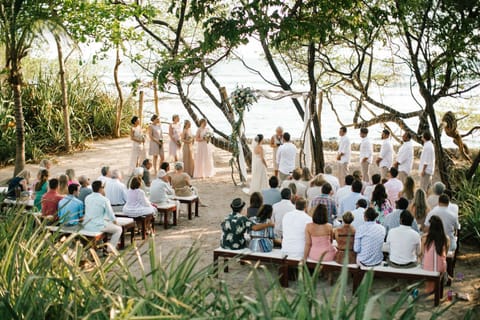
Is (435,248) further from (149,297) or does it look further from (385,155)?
(385,155)

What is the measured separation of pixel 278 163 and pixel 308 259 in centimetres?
500

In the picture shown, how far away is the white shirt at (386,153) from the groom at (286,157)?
1938 millimetres

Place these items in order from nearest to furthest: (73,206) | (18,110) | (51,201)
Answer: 1. (73,206)
2. (51,201)
3. (18,110)

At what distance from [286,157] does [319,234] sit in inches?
195

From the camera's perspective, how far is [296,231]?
310 inches

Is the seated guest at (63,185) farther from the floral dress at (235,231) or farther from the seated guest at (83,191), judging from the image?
the floral dress at (235,231)

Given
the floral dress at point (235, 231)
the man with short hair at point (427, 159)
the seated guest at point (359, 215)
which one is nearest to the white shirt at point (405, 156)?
the man with short hair at point (427, 159)

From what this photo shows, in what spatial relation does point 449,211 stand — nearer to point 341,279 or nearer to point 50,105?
point 341,279

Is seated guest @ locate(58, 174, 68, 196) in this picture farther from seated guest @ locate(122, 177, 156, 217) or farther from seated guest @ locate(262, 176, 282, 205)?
seated guest @ locate(262, 176, 282, 205)

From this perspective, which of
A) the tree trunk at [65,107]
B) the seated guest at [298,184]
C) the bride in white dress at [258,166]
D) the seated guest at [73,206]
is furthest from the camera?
the tree trunk at [65,107]

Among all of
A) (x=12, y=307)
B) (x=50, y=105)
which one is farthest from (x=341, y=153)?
(x=12, y=307)

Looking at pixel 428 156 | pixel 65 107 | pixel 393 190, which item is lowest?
pixel 393 190

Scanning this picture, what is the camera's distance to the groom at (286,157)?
12492 mm

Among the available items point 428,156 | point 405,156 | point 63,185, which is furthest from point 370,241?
point 405,156
